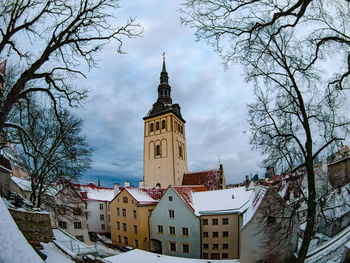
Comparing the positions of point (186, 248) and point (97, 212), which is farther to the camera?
point (97, 212)

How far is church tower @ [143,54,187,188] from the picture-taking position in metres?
38.5

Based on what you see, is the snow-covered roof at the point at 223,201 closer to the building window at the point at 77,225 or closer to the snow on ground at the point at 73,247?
the snow on ground at the point at 73,247

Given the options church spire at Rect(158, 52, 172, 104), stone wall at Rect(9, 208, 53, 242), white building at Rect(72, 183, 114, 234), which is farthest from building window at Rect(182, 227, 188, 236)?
church spire at Rect(158, 52, 172, 104)

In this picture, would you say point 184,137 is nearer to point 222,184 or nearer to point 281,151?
point 222,184

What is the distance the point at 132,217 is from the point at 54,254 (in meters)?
17.9

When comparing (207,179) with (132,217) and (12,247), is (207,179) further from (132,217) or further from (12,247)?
(12,247)

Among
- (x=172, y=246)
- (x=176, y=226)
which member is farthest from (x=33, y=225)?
(x=172, y=246)

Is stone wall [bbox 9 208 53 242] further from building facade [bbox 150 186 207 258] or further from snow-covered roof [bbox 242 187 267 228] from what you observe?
building facade [bbox 150 186 207 258]

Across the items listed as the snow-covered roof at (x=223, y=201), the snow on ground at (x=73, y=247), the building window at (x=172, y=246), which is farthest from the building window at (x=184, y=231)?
the snow on ground at (x=73, y=247)

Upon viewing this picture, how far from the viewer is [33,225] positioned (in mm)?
10188

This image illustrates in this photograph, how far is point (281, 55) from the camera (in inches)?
285

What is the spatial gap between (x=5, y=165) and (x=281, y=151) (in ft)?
57.8

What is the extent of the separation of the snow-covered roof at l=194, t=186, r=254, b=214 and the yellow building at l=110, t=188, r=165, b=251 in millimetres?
7087

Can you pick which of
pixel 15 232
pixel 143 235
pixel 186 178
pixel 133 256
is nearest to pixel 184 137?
pixel 186 178
